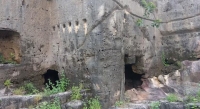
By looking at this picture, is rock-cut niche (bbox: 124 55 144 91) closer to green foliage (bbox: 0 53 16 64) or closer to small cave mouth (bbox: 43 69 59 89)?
small cave mouth (bbox: 43 69 59 89)

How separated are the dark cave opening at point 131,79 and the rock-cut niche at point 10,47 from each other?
3502 millimetres

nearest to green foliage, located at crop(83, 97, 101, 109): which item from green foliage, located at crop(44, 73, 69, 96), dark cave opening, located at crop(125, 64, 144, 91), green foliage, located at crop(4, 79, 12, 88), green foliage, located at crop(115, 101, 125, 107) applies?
green foliage, located at crop(115, 101, 125, 107)

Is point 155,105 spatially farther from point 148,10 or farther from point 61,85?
point 148,10

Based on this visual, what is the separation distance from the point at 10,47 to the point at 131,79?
4017 mm

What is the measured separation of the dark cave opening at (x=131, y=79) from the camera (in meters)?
7.39

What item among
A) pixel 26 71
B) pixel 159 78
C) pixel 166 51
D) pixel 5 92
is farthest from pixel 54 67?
pixel 166 51

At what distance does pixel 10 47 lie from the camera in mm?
6500

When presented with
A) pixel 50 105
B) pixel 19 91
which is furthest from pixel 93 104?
pixel 19 91

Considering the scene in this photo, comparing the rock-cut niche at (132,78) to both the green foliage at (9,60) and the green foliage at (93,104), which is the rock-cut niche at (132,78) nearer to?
the green foliage at (93,104)

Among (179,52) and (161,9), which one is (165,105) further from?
(161,9)

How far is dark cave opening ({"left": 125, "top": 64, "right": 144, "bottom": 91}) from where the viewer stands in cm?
739

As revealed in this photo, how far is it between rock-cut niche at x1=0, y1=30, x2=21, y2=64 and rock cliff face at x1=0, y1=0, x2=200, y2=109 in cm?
5

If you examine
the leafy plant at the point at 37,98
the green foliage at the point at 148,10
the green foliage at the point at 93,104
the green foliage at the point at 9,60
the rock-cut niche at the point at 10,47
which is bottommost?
the green foliage at the point at 93,104

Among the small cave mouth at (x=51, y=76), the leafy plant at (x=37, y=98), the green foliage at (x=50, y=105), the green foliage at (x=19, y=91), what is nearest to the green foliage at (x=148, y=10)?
the small cave mouth at (x=51, y=76)
